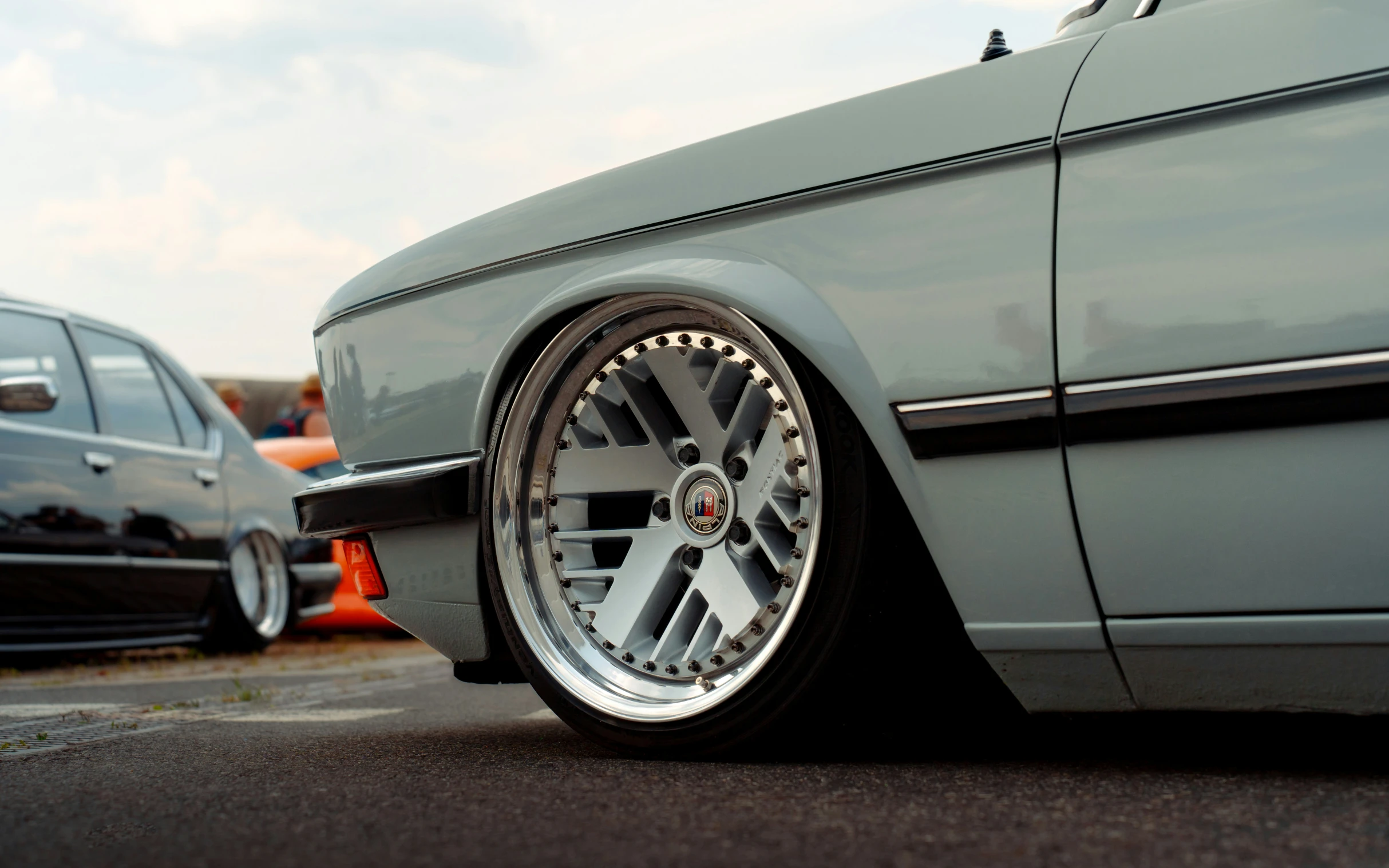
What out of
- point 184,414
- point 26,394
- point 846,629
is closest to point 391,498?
point 846,629

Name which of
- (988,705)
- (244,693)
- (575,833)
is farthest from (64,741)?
(988,705)

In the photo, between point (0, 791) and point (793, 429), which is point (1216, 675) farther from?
point (0, 791)

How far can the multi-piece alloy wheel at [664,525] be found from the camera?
7.11ft

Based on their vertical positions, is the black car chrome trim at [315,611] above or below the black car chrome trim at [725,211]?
below

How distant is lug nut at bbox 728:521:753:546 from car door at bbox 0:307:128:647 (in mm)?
3438

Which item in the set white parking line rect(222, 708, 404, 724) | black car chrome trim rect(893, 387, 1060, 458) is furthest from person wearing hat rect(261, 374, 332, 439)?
black car chrome trim rect(893, 387, 1060, 458)

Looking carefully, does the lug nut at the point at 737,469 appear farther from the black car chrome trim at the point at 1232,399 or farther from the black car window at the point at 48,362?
the black car window at the point at 48,362

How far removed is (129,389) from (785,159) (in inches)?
168

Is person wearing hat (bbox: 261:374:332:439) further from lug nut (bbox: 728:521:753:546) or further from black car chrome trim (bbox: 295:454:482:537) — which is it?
lug nut (bbox: 728:521:753:546)

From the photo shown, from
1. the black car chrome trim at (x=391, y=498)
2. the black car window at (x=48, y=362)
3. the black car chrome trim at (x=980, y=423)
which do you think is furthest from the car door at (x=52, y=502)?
the black car chrome trim at (x=980, y=423)

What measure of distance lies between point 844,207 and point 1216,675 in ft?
3.07

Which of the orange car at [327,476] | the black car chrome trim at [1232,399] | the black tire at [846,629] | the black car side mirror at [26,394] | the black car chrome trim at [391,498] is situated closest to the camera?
the black car chrome trim at [1232,399]

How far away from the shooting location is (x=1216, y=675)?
1.88 m

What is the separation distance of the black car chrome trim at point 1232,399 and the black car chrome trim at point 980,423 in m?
0.04
